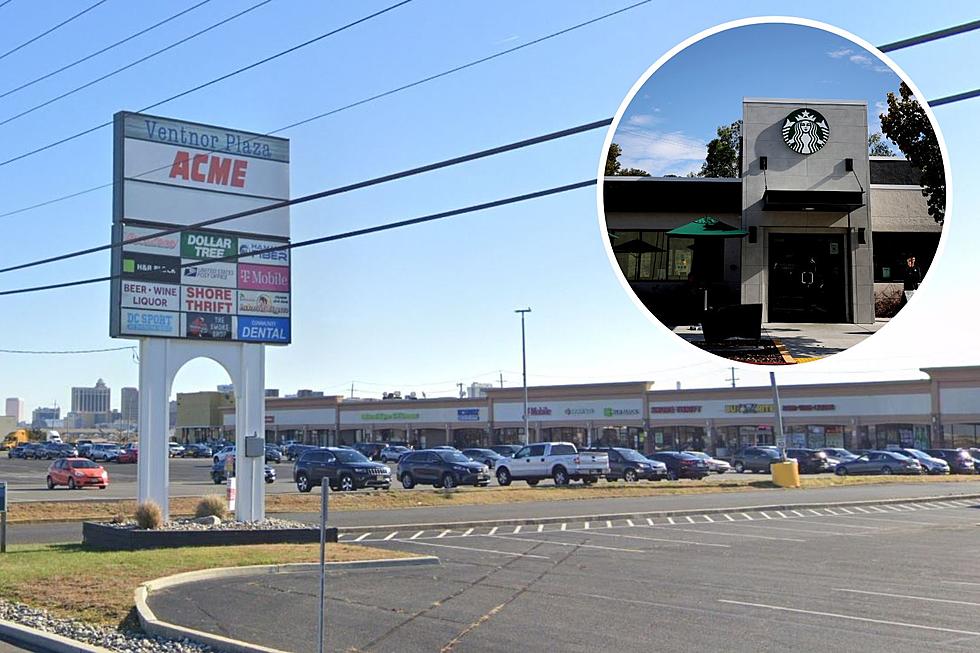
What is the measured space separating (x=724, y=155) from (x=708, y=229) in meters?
0.30

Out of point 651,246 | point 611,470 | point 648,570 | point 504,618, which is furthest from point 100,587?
point 611,470

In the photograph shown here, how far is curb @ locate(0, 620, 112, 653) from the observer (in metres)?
11.0

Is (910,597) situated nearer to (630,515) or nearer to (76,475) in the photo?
(630,515)

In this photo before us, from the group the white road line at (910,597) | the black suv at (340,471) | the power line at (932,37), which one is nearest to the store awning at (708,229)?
the power line at (932,37)

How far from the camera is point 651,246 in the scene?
4.58 meters

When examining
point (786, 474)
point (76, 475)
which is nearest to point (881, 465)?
point (786, 474)

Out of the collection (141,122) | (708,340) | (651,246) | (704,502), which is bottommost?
(704,502)

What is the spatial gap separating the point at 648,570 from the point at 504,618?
535 cm

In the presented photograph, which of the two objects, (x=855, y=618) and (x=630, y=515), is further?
(x=630, y=515)

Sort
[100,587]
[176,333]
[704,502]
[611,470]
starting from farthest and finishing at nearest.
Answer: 1. [611,470]
2. [704,502]
3. [176,333]
4. [100,587]

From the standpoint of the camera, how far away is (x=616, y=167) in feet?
15.5

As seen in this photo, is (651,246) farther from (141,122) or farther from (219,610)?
(141,122)

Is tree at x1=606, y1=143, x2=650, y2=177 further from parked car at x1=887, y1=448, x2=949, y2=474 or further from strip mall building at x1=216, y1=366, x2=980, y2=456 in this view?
strip mall building at x1=216, y1=366, x2=980, y2=456

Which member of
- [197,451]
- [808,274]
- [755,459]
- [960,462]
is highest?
[808,274]
